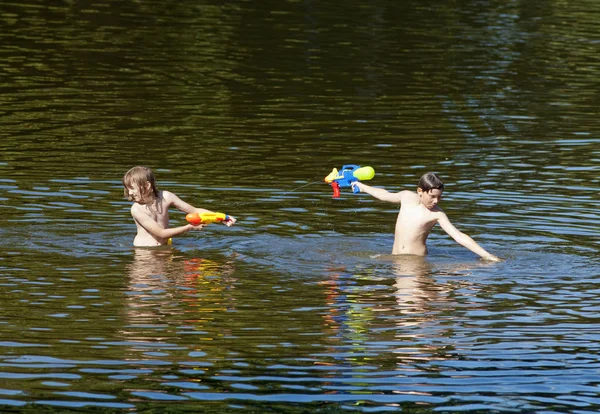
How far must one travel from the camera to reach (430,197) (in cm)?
1254

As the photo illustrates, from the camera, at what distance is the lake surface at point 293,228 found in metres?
8.73

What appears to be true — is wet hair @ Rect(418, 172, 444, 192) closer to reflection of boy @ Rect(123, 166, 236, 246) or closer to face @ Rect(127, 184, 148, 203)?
reflection of boy @ Rect(123, 166, 236, 246)

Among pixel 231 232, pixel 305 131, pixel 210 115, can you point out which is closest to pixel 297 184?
pixel 231 232

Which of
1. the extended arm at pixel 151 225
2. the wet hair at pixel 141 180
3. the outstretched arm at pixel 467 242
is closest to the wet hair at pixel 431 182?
the outstretched arm at pixel 467 242

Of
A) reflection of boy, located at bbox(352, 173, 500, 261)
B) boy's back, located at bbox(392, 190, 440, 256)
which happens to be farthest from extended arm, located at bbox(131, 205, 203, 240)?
boy's back, located at bbox(392, 190, 440, 256)

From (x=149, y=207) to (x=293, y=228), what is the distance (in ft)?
5.52

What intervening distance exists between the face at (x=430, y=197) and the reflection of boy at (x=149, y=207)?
7.37ft

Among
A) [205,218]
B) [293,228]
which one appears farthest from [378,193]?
[205,218]

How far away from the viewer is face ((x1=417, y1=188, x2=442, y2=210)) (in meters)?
12.5

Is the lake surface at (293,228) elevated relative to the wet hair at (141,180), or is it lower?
lower

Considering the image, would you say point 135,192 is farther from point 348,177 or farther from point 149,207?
point 348,177

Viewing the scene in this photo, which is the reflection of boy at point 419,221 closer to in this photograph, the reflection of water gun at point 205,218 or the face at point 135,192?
the reflection of water gun at point 205,218

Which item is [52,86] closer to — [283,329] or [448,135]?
[448,135]

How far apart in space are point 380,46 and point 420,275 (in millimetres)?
17653
